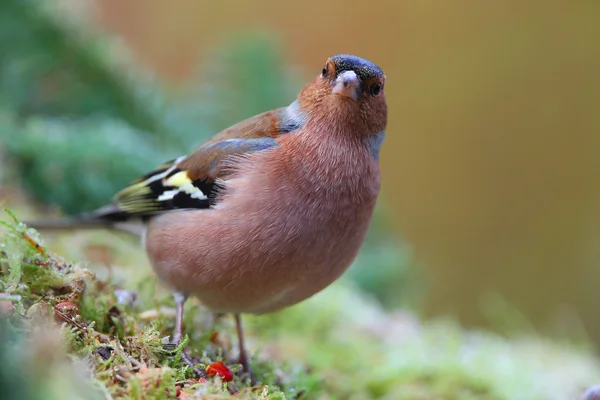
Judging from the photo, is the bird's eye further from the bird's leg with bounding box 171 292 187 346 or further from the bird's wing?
the bird's leg with bounding box 171 292 187 346

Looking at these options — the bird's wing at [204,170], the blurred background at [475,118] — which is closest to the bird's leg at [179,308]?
the bird's wing at [204,170]

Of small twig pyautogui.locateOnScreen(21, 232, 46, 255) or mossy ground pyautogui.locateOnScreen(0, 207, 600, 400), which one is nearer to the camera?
mossy ground pyautogui.locateOnScreen(0, 207, 600, 400)

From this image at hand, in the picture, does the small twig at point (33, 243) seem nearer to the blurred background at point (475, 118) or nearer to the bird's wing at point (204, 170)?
the bird's wing at point (204, 170)

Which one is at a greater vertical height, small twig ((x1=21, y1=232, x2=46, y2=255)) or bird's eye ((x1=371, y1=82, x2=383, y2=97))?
bird's eye ((x1=371, y1=82, x2=383, y2=97))

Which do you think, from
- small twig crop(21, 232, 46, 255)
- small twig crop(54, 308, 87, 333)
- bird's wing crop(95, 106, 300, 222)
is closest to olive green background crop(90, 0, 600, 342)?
bird's wing crop(95, 106, 300, 222)

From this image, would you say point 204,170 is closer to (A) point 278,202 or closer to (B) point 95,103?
(A) point 278,202
